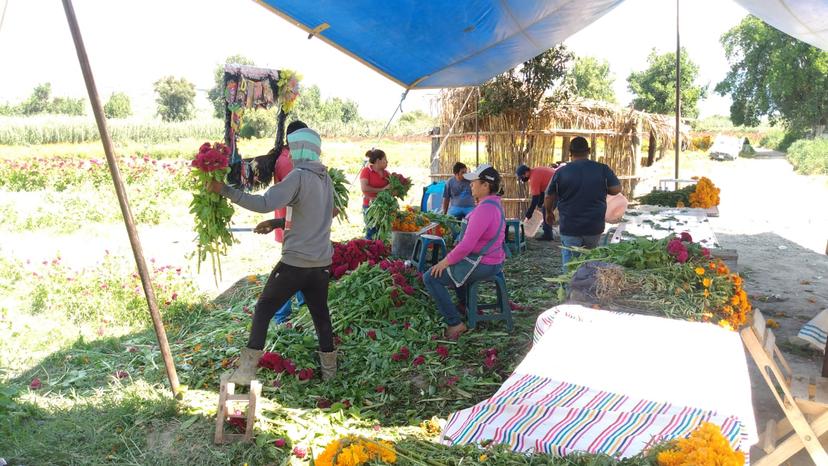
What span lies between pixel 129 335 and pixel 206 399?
195 centimetres

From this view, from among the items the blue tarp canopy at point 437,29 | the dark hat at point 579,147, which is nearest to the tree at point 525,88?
the blue tarp canopy at point 437,29

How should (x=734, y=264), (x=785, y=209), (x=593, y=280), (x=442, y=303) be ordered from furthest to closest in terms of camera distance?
(x=785, y=209) < (x=442, y=303) < (x=734, y=264) < (x=593, y=280)

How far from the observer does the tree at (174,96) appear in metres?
66.6

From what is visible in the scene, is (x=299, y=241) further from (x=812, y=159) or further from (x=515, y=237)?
(x=812, y=159)

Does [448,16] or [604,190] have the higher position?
[448,16]

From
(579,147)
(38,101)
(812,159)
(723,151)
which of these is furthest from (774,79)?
(38,101)

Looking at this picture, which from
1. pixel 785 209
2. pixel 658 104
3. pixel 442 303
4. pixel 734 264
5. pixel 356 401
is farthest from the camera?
pixel 658 104

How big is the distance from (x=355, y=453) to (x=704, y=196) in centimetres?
819

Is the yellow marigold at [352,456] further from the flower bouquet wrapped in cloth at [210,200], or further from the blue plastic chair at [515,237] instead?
the blue plastic chair at [515,237]

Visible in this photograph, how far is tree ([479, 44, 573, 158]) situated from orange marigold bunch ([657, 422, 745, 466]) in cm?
1024

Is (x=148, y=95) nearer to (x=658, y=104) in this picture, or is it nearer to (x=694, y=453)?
(x=658, y=104)

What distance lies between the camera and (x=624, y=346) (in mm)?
2834

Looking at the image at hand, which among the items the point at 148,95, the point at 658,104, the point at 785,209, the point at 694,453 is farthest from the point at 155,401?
the point at 148,95

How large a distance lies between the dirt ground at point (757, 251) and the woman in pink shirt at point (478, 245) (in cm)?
234
